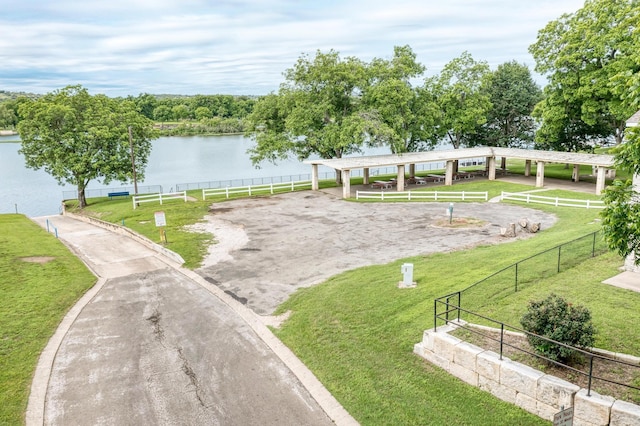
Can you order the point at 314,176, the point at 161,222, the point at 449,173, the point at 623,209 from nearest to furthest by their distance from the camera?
the point at 623,209, the point at 161,222, the point at 314,176, the point at 449,173

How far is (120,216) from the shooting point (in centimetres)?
3114

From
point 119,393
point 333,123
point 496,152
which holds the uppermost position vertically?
point 333,123

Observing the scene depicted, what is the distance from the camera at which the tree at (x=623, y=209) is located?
7.92m

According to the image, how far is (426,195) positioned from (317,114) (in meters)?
11.8

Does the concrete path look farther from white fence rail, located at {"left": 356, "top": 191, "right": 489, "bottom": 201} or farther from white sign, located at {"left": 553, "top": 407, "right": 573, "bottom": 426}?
white fence rail, located at {"left": 356, "top": 191, "right": 489, "bottom": 201}

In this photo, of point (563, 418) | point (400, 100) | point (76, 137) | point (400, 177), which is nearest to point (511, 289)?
point (563, 418)

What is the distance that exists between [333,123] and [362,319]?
29.0m

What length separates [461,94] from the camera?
44656 millimetres

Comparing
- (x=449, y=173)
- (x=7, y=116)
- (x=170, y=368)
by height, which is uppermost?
(x=7, y=116)

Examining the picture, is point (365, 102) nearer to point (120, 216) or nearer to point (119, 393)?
point (120, 216)

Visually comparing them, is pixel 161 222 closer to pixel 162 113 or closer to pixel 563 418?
pixel 563 418

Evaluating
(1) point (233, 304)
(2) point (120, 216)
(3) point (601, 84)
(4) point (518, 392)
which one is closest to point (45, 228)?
(2) point (120, 216)

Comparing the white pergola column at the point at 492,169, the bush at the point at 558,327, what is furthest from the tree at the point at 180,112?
the bush at the point at 558,327

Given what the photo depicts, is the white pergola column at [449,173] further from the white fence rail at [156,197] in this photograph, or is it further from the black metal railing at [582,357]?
the black metal railing at [582,357]
